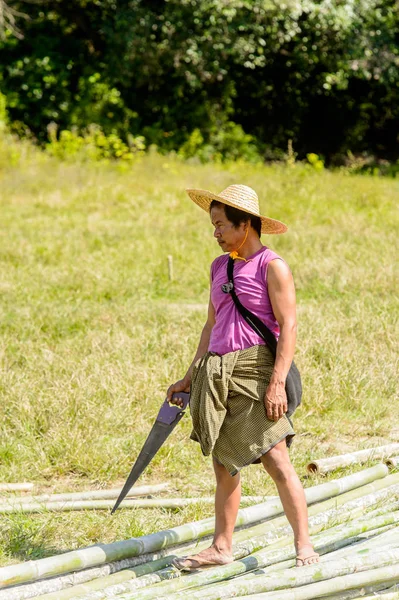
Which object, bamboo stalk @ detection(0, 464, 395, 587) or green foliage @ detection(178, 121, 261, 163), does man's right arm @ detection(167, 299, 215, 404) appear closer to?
bamboo stalk @ detection(0, 464, 395, 587)

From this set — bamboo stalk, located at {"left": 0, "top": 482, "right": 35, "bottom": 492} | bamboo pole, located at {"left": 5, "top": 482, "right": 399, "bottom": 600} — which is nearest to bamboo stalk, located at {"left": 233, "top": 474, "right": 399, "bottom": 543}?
bamboo pole, located at {"left": 5, "top": 482, "right": 399, "bottom": 600}

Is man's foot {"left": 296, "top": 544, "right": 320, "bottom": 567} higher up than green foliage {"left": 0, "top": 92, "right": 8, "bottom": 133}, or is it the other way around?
man's foot {"left": 296, "top": 544, "right": 320, "bottom": 567}

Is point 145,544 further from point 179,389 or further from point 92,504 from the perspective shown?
point 92,504

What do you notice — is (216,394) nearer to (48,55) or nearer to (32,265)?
(32,265)

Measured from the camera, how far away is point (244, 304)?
3.65 m

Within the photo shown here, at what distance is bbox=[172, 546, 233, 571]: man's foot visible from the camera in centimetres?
369

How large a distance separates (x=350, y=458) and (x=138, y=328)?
2783mm

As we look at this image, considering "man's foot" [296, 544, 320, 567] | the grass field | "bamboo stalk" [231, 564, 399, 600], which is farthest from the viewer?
the grass field

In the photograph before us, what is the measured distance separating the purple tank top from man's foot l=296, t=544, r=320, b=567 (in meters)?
0.81

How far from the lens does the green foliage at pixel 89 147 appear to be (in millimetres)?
16188

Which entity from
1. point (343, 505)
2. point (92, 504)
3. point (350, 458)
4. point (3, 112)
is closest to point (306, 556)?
point (343, 505)

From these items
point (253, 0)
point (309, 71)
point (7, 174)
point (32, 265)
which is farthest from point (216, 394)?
point (309, 71)

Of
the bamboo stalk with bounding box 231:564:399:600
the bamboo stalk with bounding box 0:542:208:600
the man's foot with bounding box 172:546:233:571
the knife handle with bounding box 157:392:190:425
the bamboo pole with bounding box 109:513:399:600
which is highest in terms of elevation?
the knife handle with bounding box 157:392:190:425

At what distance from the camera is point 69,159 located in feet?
51.8
